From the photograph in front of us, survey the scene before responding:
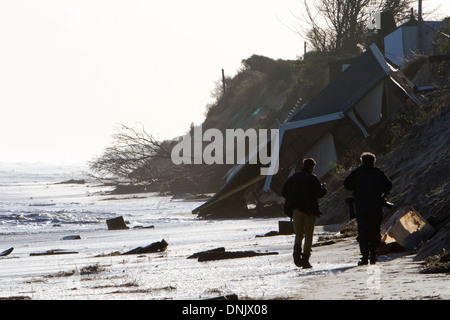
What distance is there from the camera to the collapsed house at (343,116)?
27.1 metres

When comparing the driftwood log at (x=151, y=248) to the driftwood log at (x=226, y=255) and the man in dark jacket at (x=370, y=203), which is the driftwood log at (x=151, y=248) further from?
the man in dark jacket at (x=370, y=203)

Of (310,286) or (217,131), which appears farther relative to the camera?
(217,131)

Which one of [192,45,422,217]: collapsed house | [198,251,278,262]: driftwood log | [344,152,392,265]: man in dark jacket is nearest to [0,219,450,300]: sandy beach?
[198,251,278,262]: driftwood log

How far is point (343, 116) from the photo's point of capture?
88.5 feet

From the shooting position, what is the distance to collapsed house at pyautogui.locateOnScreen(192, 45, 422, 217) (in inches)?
1067

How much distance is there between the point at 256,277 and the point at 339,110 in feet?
59.3

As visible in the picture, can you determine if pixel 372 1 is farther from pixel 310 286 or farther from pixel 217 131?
pixel 310 286

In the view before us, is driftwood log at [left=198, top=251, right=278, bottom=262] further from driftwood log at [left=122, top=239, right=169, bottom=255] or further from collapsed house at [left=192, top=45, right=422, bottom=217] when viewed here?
collapsed house at [left=192, top=45, right=422, bottom=217]

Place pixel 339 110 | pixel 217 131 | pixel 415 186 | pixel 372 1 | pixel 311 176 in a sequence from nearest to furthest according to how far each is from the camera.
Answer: pixel 311 176 → pixel 415 186 → pixel 339 110 → pixel 372 1 → pixel 217 131

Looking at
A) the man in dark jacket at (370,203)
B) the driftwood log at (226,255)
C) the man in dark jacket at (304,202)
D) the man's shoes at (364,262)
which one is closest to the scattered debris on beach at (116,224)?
the driftwood log at (226,255)

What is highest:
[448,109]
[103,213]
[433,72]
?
[433,72]
